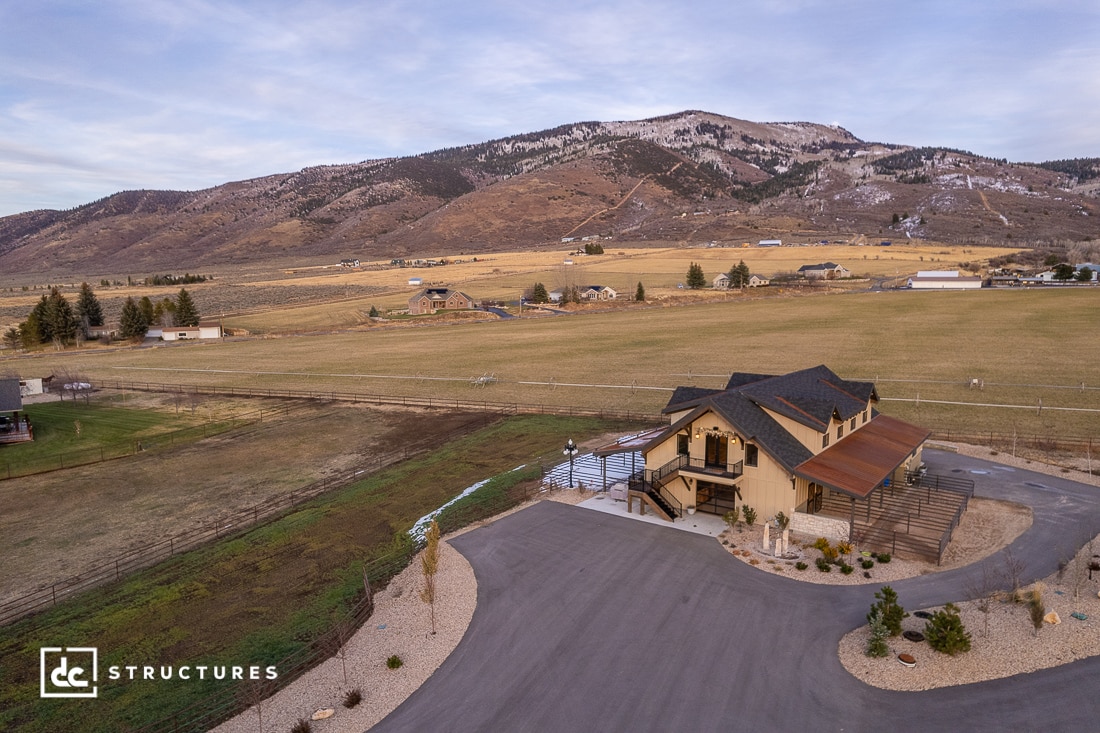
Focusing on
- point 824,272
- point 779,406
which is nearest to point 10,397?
point 779,406

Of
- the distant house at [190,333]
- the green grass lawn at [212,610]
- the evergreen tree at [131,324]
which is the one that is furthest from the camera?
the evergreen tree at [131,324]

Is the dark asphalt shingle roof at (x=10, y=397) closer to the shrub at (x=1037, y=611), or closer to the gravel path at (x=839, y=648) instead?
the gravel path at (x=839, y=648)

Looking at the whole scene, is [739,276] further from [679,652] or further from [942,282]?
[679,652]

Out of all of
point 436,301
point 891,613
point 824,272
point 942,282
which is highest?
point 824,272

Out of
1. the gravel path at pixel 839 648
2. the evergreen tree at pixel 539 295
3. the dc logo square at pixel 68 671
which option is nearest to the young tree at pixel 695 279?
the evergreen tree at pixel 539 295

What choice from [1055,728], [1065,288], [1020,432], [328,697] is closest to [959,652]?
[1055,728]

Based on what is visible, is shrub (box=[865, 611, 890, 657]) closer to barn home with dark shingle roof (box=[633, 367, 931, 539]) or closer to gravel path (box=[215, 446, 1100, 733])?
gravel path (box=[215, 446, 1100, 733])
